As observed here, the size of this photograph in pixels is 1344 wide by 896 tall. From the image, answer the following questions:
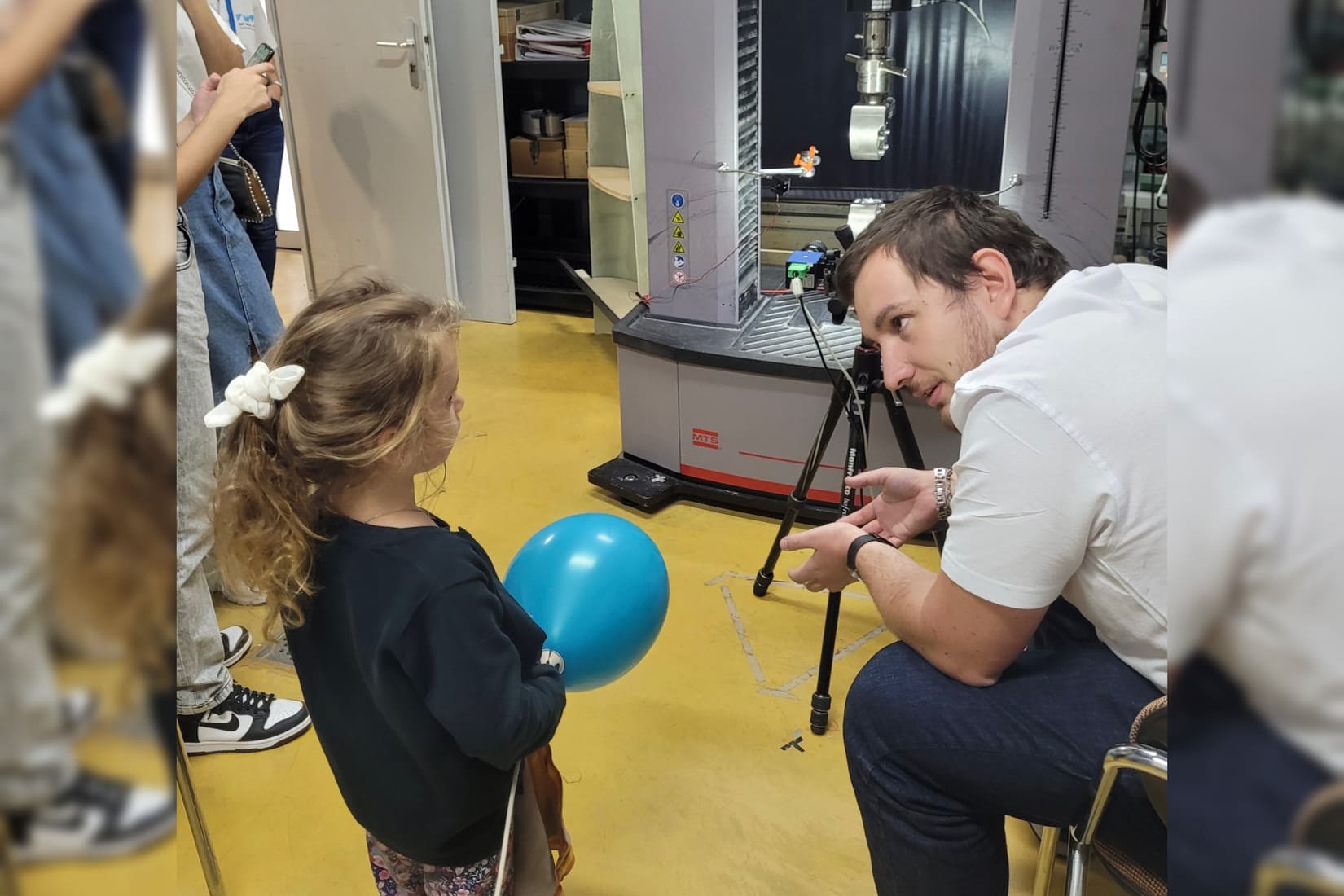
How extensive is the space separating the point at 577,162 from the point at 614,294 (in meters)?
0.75

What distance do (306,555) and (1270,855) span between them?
3.55ft

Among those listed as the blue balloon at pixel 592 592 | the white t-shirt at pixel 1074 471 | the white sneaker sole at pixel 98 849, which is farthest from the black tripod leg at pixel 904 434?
the white sneaker sole at pixel 98 849

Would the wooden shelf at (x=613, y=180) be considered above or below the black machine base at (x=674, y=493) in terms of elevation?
above

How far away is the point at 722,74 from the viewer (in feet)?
7.87

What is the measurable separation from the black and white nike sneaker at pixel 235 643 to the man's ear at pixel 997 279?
5.60 feet

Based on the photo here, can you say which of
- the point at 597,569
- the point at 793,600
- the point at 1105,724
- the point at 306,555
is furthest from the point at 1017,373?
the point at 793,600

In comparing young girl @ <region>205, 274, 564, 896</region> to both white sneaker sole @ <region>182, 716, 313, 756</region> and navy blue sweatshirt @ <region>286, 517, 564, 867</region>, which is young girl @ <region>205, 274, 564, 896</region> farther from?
white sneaker sole @ <region>182, 716, 313, 756</region>

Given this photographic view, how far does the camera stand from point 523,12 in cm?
422

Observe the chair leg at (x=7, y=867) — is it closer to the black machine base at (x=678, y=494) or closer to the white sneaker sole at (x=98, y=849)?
the white sneaker sole at (x=98, y=849)

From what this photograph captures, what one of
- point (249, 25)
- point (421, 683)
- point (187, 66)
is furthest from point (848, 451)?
point (249, 25)

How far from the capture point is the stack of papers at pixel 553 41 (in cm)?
399

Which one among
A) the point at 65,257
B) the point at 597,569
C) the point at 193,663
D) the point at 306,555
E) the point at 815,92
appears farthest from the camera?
the point at 815,92

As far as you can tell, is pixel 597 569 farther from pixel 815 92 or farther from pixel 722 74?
pixel 815 92

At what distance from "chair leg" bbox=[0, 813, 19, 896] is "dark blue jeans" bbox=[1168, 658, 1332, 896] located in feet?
0.53
